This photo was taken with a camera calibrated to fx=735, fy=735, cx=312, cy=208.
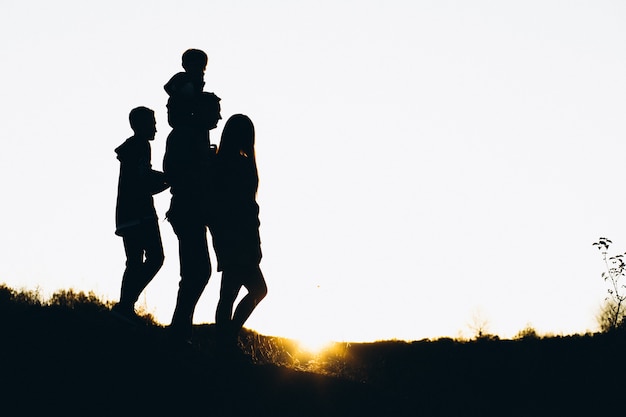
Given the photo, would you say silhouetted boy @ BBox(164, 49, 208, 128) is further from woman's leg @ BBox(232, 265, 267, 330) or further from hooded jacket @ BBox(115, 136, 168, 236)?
woman's leg @ BBox(232, 265, 267, 330)

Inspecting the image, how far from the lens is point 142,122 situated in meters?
8.03

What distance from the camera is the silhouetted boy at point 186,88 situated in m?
7.37

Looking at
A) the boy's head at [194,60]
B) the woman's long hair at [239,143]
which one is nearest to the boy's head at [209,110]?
the woman's long hair at [239,143]

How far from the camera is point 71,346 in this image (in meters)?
6.99

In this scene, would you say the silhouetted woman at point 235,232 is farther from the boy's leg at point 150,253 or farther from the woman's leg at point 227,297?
the boy's leg at point 150,253

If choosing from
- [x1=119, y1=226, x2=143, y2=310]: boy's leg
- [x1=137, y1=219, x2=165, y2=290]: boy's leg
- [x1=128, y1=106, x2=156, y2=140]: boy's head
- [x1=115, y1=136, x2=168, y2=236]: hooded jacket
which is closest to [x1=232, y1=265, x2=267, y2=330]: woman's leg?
[x1=137, y1=219, x2=165, y2=290]: boy's leg

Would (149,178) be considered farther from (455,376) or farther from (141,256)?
(455,376)

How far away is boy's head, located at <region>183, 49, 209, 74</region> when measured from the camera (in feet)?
24.5

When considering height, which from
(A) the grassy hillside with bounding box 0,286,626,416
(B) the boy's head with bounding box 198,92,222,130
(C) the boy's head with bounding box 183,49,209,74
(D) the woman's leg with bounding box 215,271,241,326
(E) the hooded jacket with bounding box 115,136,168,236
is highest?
Answer: (C) the boy's head with bounding box 183,49,209,74

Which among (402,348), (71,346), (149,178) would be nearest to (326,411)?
(71,346)

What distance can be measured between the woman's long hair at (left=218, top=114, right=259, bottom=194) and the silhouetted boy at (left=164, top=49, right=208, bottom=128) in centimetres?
45

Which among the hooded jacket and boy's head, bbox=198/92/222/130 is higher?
boy's head, bbox=198/92/222/130

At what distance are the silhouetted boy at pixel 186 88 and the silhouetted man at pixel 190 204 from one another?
43 mm

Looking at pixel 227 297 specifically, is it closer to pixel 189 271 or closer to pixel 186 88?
pixel 189 271
